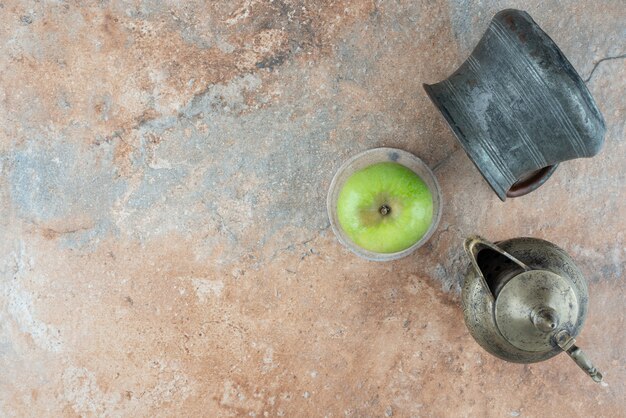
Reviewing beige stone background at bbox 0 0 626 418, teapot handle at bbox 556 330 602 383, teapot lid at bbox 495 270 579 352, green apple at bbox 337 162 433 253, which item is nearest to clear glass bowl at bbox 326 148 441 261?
beige stone background at bbox 0 0 626 418

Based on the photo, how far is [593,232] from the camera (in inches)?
94.7

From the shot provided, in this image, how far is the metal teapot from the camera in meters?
1.62

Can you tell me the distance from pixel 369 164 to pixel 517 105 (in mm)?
697

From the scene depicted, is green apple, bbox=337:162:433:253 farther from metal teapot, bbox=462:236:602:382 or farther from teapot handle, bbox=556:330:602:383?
teapot handle, bbox=556:330:602:383

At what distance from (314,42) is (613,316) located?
5.99ft

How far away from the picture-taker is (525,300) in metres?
A: 1.67

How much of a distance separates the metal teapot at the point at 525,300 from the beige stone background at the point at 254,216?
→ 19.0 inches

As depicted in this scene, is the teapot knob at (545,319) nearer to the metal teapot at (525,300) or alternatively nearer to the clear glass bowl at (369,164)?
the metal teapot at (525,300)

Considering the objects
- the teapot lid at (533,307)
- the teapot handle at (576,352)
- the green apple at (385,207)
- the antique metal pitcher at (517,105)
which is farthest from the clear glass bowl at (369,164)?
the teapot handle at (576,352)

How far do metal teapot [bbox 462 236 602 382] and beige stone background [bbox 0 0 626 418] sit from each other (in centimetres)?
48

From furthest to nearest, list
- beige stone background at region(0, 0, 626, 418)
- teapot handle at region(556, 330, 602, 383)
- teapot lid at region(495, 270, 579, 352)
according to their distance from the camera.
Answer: beige stone background at region(0, 0, 626, 418) < teapot lid at region(495, 270, 579, 352) < teapot handle at region(556, 330, 602, 383)

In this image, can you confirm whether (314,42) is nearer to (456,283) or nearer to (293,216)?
(293,216)

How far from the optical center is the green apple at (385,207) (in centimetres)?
204

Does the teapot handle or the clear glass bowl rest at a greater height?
the teapot handle
